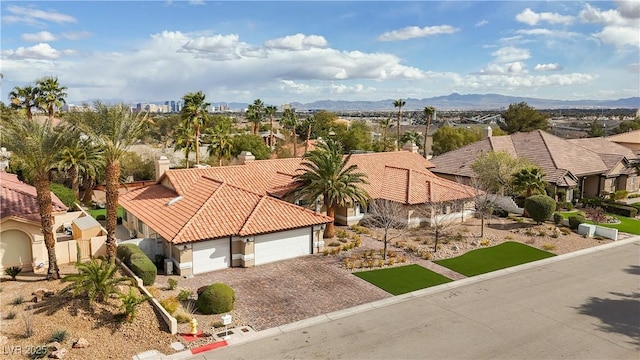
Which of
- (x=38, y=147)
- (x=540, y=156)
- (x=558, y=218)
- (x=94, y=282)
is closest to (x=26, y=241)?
(x=38, y=147)

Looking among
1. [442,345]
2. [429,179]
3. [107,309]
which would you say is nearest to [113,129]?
[107,309]

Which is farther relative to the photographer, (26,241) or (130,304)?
(26,241)

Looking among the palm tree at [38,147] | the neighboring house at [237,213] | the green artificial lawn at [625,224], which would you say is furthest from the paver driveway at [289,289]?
the green artificial lawn at [625,224]

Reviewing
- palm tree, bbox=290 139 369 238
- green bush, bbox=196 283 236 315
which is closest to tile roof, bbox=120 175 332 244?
palm tree, bbox=290 139 369 238

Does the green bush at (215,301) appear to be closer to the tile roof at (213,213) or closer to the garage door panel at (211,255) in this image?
the tile roof at (213,213)

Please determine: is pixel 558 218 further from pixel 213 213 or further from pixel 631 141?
pixel 631 141
